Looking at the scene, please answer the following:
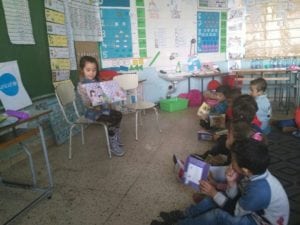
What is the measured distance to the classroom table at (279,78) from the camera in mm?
4672

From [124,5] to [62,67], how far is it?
5.59 feet

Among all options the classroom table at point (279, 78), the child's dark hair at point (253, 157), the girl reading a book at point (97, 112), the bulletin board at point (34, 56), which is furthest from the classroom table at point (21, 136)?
the classroom table at point (279, 78)

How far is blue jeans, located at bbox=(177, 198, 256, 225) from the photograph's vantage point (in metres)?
1.29

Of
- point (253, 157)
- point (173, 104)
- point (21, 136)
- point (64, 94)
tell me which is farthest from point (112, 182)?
point (173, 104)

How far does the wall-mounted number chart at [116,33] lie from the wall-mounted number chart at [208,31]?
4.92 ft

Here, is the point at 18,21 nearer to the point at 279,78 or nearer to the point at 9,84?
the point at 9,84

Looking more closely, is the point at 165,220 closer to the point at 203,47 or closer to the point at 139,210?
the point at 139,210

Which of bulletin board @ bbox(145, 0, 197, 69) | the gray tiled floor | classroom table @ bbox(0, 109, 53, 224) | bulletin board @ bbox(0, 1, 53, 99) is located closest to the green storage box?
bulletin board @ bbox(145, 0, 197, 69)

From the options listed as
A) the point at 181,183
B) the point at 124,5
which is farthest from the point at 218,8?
the point at 181,183

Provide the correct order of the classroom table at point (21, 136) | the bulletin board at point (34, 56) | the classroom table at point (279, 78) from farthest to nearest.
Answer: the classroom table at point (279, 78), the bulletin board at point (34, 56), the classroom table at point (21, 136)

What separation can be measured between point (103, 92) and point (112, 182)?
3.05ft

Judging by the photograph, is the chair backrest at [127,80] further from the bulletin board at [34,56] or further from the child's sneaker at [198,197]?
the child's sneaker at [198,197]

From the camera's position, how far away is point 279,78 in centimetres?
466

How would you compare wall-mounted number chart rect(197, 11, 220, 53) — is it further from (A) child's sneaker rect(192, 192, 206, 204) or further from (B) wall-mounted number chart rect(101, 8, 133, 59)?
(A) child's sneaker rect(192, 192, 206, 204)
